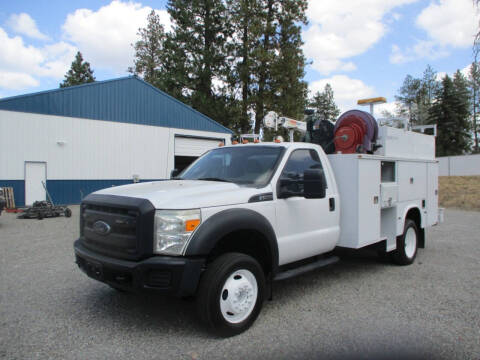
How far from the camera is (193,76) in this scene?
33.2 metres

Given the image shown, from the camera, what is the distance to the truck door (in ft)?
13.5

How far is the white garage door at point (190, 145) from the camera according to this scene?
67.7ft

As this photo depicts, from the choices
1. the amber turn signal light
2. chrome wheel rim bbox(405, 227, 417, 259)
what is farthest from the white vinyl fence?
the amber turn signal light

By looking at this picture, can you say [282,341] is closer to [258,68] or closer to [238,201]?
[238,201]

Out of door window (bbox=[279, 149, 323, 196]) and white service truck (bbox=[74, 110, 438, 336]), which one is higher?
door window (bbox=[279, 149, 323, 196])

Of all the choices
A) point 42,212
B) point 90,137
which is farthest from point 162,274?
point 90,137

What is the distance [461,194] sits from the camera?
19.5m

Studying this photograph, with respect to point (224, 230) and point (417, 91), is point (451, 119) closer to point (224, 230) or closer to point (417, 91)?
point (417, 91)

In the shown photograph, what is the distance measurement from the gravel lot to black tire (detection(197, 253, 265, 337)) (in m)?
0.13

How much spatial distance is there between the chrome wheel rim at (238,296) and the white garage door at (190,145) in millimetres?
17456

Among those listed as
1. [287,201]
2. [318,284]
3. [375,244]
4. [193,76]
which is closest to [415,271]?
[375,244]

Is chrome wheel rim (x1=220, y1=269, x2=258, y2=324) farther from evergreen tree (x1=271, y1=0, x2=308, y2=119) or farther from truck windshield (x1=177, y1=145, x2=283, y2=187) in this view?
evergreen tree (x1=271, y1=0, x2=308, y2=119)

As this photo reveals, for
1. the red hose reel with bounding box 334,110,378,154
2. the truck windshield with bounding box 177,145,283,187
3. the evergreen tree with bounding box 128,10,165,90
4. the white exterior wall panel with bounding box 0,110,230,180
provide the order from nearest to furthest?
the truck windshield with bounding box 177,145,283,187
the red hose reel with bounding box 334,110,378,154
the white exterior wall panel with bounding box 0,110,230,180
the evergreen tree with bounding box 128,10,165,90

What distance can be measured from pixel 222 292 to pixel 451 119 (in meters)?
53.3
